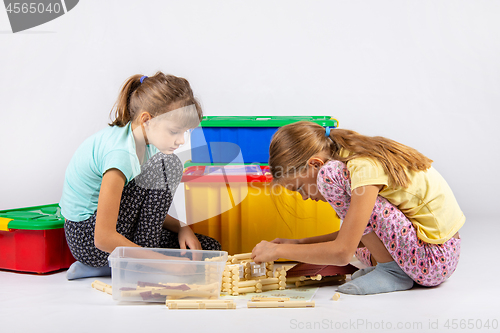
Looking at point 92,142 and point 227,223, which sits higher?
point 92,142

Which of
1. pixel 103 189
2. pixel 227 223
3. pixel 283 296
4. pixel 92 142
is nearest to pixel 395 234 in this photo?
pixel 283 296

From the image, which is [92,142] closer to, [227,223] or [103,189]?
[103,189]

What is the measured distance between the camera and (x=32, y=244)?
1.51m

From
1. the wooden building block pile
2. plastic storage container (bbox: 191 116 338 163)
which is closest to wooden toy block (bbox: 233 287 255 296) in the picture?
the wooden building block pile

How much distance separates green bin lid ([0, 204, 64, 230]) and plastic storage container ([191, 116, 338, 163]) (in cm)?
56

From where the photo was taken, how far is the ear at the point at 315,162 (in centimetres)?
125

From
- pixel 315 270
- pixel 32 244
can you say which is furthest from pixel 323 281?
pixel 32 244

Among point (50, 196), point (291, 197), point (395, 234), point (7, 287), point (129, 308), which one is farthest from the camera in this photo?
point (50, 196)

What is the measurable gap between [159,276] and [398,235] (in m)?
0.64

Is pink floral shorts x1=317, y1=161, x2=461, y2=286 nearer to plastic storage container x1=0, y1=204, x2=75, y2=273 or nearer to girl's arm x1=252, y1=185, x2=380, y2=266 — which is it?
girl's arm x1=252, y1=185, x2=380, y2=266

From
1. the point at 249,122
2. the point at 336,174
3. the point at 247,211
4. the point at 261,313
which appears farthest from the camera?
the point at 249,122

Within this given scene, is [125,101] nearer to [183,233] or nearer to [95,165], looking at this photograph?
[95,165]

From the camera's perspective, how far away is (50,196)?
2445 mm

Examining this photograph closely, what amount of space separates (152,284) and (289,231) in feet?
2.09
